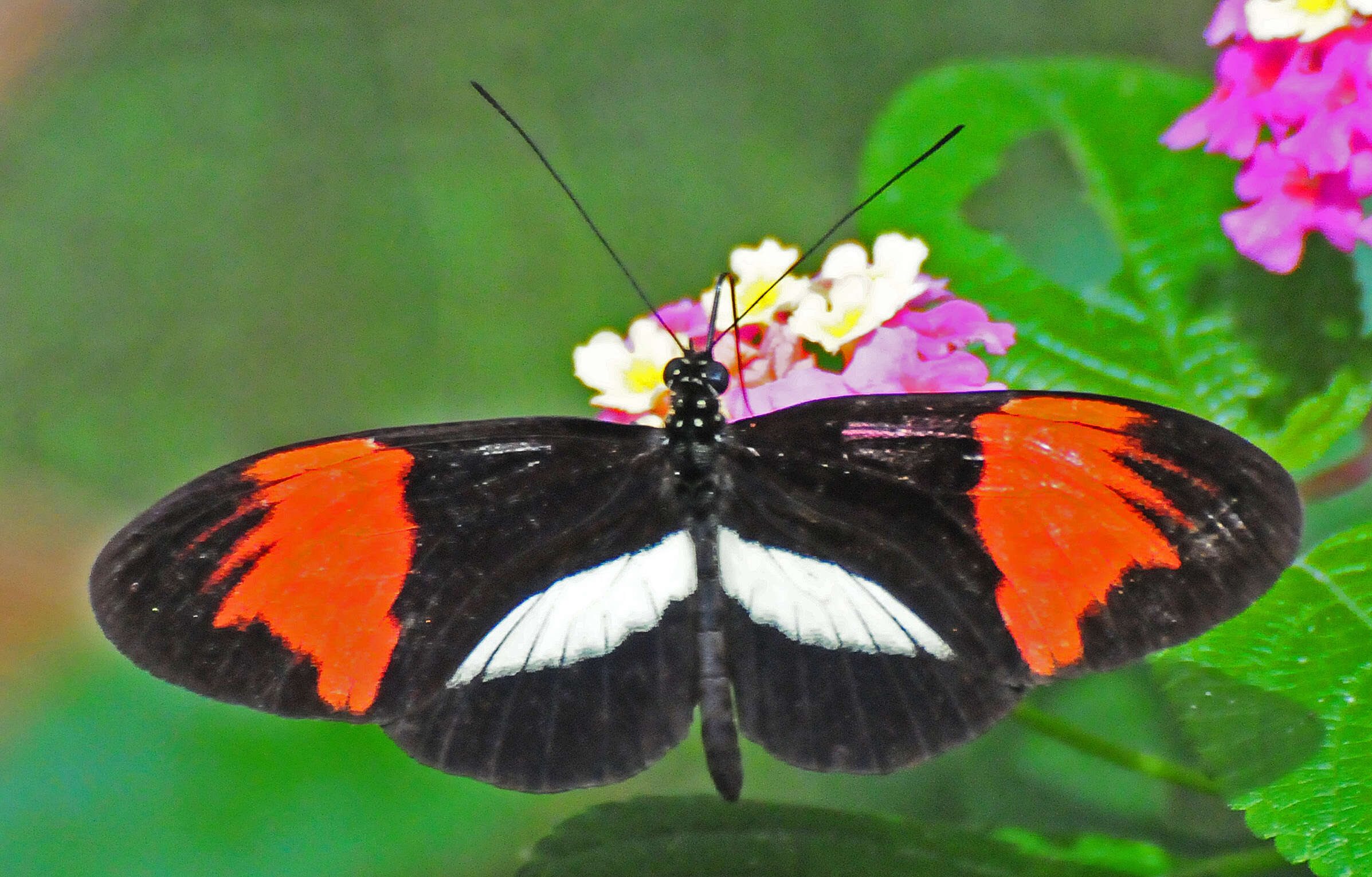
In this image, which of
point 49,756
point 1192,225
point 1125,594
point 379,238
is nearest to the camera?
point 1125,594

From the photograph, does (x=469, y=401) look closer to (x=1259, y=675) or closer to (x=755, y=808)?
(x=755, y=808)

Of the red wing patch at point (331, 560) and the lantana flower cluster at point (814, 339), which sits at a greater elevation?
the lantana flower cluster at point (814, 339)

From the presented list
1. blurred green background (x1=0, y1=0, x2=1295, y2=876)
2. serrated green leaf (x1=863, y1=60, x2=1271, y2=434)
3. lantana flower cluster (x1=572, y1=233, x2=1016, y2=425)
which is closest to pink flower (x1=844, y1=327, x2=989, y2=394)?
lantana flower cluster (x1=572, y1=233, x2=1016, y2=425)

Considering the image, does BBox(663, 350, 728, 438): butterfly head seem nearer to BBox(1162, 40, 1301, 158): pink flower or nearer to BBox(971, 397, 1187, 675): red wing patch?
BBox(971, 397, 1187, 675): red wing patch

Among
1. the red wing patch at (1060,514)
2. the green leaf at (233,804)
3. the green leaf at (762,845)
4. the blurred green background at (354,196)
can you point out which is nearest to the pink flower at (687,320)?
the red wing patch at (1060,514)

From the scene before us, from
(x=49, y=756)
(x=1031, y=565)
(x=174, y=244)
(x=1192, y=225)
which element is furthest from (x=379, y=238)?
(x=1031, y=565)

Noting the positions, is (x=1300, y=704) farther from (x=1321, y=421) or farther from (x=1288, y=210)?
(x=1288, y=210)

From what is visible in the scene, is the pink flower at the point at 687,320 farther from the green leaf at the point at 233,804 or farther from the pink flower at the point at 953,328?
the green leaf at the point at 233,804
